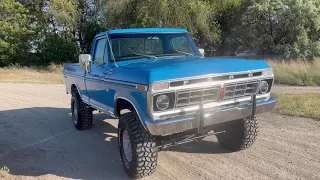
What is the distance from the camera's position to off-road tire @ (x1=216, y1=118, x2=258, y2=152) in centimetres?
491

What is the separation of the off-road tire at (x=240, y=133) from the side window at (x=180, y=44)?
1.59 meters

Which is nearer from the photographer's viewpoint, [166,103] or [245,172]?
[166,103]

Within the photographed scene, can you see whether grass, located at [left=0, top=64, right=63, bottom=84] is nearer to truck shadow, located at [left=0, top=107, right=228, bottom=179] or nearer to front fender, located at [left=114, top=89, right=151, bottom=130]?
truck shadow, located at [left=0, top=107, right=228, bottom=179]

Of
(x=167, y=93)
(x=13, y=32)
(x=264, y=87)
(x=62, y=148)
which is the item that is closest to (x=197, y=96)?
(x=167, y=93)

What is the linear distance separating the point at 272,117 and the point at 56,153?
483 cm

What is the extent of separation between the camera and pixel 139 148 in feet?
13.1

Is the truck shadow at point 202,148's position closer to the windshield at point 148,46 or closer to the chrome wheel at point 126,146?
the chrome wheel at point 126,146

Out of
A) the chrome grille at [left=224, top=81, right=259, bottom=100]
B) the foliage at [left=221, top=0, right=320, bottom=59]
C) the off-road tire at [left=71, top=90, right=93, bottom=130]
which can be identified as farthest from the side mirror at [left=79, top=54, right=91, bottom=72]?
the foliage at [left=221, top=0, right=320, bottom=59]

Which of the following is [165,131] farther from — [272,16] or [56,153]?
[272,16]

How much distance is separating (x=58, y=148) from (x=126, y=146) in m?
1.88

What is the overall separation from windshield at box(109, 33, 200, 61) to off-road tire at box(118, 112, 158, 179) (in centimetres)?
140

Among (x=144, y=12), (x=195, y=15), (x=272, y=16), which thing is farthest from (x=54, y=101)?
(x=272, y=16)

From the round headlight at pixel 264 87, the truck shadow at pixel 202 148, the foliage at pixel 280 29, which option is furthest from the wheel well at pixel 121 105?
the foliage at pixel 280 29

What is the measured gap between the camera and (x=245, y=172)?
4238mm
